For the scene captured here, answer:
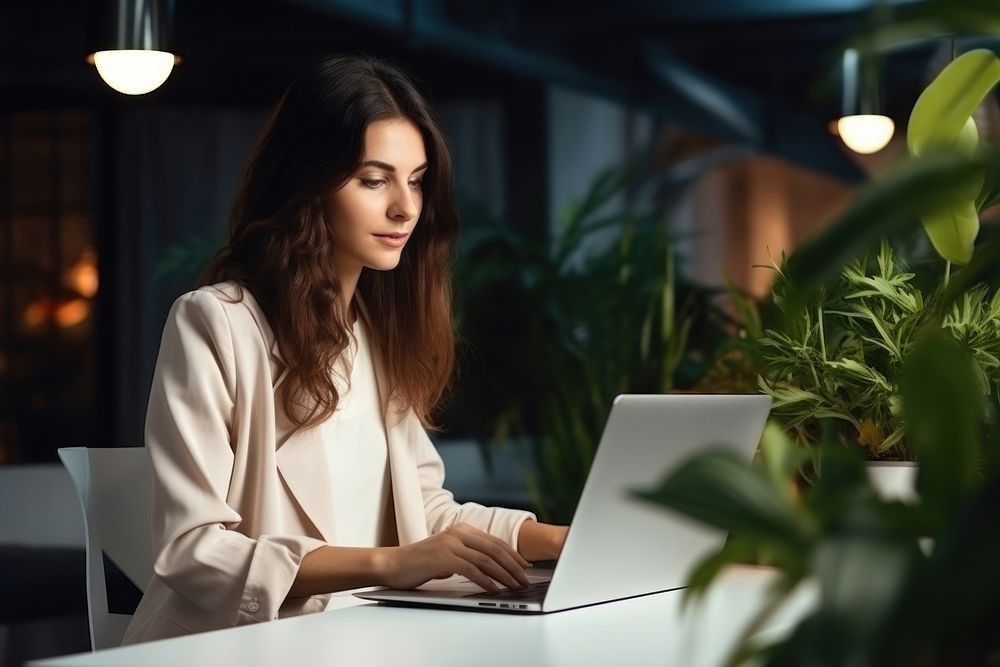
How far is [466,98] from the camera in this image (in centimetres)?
716

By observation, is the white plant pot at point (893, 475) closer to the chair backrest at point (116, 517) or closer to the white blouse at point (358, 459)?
the white blouse at point (358, 459)

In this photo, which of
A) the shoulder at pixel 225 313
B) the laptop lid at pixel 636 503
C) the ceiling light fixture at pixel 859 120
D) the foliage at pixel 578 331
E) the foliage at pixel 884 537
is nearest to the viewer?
the foliage at pixel 884 537

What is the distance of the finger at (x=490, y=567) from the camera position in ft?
5.05

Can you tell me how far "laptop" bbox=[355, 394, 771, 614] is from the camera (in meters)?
1.36

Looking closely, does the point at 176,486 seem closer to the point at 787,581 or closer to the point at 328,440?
the point at 328,440

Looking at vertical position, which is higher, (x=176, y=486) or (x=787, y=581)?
(x=787, y=581)

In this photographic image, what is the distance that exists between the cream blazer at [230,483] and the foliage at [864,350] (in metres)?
0.49

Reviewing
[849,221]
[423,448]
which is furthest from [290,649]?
[423,448]

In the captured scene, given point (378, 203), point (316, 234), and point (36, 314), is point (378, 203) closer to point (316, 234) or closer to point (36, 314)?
point (316, 234)

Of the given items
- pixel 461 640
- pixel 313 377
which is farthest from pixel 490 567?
pixel 313 377

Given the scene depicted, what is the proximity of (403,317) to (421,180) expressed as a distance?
0.24 metres

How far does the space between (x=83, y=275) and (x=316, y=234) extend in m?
5.38

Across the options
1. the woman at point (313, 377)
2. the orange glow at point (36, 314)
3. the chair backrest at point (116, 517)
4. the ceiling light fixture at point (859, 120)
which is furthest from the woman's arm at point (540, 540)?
the orange glow at point (36, 314)

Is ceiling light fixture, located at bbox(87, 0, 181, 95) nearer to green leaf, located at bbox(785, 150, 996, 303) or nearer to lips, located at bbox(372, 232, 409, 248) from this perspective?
lips, located at bbox(372, 232, 409, 248)
